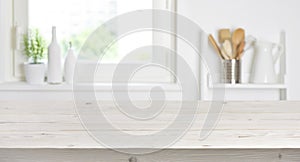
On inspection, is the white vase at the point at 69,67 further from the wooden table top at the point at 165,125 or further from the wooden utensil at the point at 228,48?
the wooden utensil at the point at 228,48

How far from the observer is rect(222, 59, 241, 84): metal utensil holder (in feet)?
5.46

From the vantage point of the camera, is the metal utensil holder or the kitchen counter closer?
the kitchen counter

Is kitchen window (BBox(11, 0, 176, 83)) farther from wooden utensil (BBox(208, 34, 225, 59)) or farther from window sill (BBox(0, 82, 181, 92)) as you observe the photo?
wooden utensil (BBox(208, 34, 225, 59))

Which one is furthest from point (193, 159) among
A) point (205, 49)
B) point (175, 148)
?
point (205, 49)

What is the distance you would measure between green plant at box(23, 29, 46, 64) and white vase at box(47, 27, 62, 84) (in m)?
0.07

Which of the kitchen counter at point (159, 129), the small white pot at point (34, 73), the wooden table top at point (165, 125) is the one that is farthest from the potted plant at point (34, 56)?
the kitchen counter at point (159, 129)

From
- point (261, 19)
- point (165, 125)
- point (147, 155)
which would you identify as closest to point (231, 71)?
point (261, 19)

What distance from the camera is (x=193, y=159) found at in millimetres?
855

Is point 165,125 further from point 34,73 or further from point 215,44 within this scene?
point 34,73

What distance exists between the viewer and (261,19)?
173cm

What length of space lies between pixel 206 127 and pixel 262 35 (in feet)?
2.84

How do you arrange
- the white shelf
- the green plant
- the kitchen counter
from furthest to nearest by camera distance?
the green plant < the white shelf < the kitchen counter

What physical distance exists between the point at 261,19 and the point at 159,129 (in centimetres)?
94

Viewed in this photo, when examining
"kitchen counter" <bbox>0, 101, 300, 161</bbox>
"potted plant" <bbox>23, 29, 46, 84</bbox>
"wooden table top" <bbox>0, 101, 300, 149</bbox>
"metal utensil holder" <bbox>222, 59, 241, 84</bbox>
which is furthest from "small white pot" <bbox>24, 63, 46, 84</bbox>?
"metal utensil holder" <bbox>222, 59, 241, 84</bbox>
